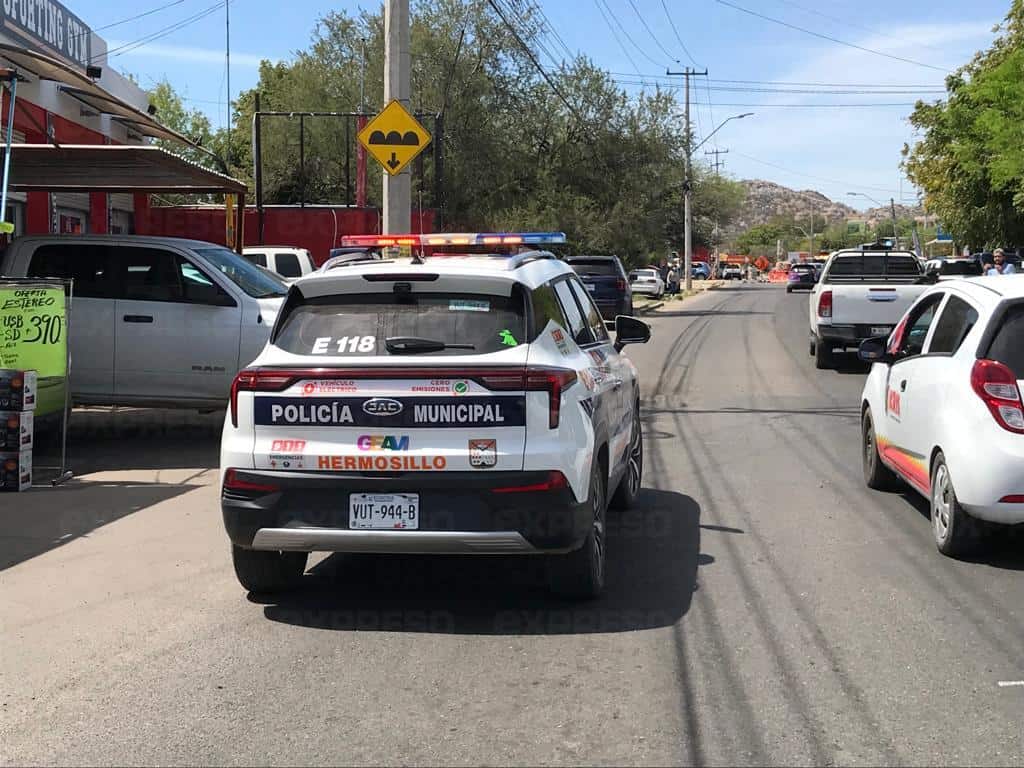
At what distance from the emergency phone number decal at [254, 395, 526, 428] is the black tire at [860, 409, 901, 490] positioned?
437cm

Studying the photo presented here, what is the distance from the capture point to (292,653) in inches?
222

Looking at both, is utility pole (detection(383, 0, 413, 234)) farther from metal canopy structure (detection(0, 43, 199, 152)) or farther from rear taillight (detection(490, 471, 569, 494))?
rear taillight (detection(490, 471, 569, 494))

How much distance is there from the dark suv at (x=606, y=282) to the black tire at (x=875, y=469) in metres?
19.2

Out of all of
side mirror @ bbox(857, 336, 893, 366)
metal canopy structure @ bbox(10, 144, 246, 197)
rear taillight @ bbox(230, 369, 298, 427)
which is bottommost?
rear taillight @ bbox(230, 369, 298, 427)

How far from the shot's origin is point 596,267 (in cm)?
2952

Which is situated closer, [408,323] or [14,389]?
[408,323]

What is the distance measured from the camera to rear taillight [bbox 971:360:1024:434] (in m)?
6.86

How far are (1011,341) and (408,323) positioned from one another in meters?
3.54

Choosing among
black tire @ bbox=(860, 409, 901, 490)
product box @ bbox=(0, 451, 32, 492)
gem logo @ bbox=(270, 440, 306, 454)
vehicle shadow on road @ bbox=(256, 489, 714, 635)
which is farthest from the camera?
product box @ bbox=(0, 451, 32, 492)

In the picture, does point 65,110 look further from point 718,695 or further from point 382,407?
point 718,695

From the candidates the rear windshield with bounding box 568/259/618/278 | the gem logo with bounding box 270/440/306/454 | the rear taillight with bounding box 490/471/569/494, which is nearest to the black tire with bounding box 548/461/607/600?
the rear taillight with bounding box 490/471/569/494

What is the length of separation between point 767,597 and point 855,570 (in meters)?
0.83

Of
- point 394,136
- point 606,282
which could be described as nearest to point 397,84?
point 394,136

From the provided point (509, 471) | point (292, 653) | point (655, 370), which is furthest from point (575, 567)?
point (655, 370)
